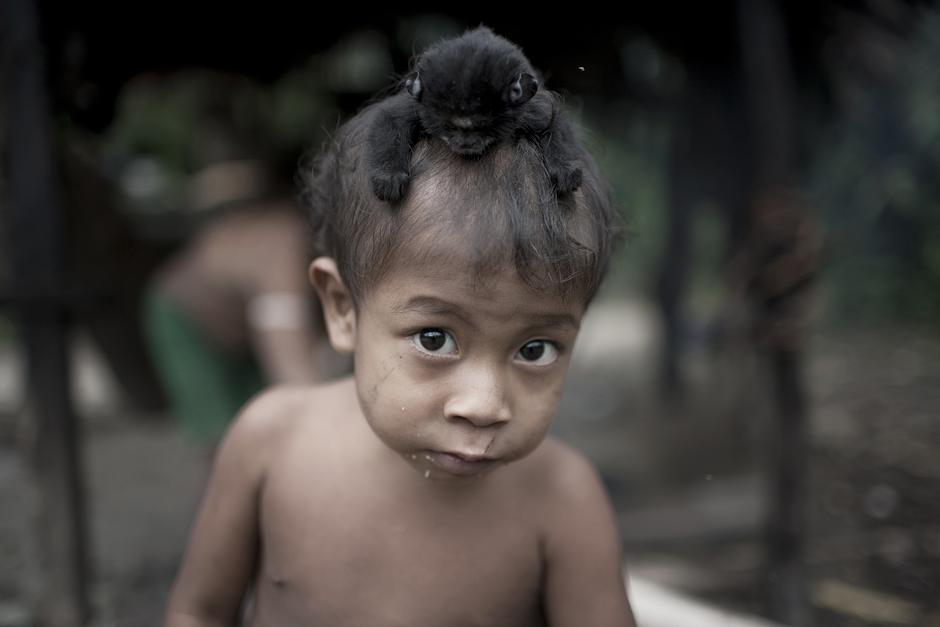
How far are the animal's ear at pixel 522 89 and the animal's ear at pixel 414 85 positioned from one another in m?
0.12

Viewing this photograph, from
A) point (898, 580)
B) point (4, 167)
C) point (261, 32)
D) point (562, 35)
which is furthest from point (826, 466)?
point (4, 167)

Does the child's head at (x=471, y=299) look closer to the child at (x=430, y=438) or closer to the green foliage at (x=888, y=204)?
the child at (x=430, y=438)

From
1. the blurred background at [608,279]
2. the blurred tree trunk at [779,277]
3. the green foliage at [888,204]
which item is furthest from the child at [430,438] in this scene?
the green foliage at [888,204]

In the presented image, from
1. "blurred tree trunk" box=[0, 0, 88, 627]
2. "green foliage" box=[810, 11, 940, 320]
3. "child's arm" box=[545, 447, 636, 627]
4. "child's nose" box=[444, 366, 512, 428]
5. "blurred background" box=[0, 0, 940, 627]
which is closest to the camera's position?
"child's nose" box=[444, 366, 512, 428]

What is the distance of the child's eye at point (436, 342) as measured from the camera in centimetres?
130

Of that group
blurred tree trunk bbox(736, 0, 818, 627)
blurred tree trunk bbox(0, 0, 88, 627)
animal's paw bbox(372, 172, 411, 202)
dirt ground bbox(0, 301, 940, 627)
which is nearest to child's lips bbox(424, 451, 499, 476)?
animal's paw bbox(372, 172, 411, 202)

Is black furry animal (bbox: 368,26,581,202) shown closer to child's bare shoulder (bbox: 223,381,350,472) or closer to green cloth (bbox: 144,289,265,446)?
child's bare shoulder (bbox: 223,381,350,472)

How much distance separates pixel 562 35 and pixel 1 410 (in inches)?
195

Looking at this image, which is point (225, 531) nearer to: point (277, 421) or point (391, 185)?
point (277, 421)

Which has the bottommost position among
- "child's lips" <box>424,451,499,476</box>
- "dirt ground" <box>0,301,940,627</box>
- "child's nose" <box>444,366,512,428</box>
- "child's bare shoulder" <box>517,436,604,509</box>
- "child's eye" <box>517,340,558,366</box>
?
"dirt ground" <box>0,301,940,627</box>

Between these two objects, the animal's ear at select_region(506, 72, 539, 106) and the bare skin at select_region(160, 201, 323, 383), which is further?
the bare skin at select_region(160, 201, 323, 383)

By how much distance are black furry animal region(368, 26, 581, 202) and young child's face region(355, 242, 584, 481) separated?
141 mm

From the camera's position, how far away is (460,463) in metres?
1.32

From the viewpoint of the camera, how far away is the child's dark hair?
1.28 metres
